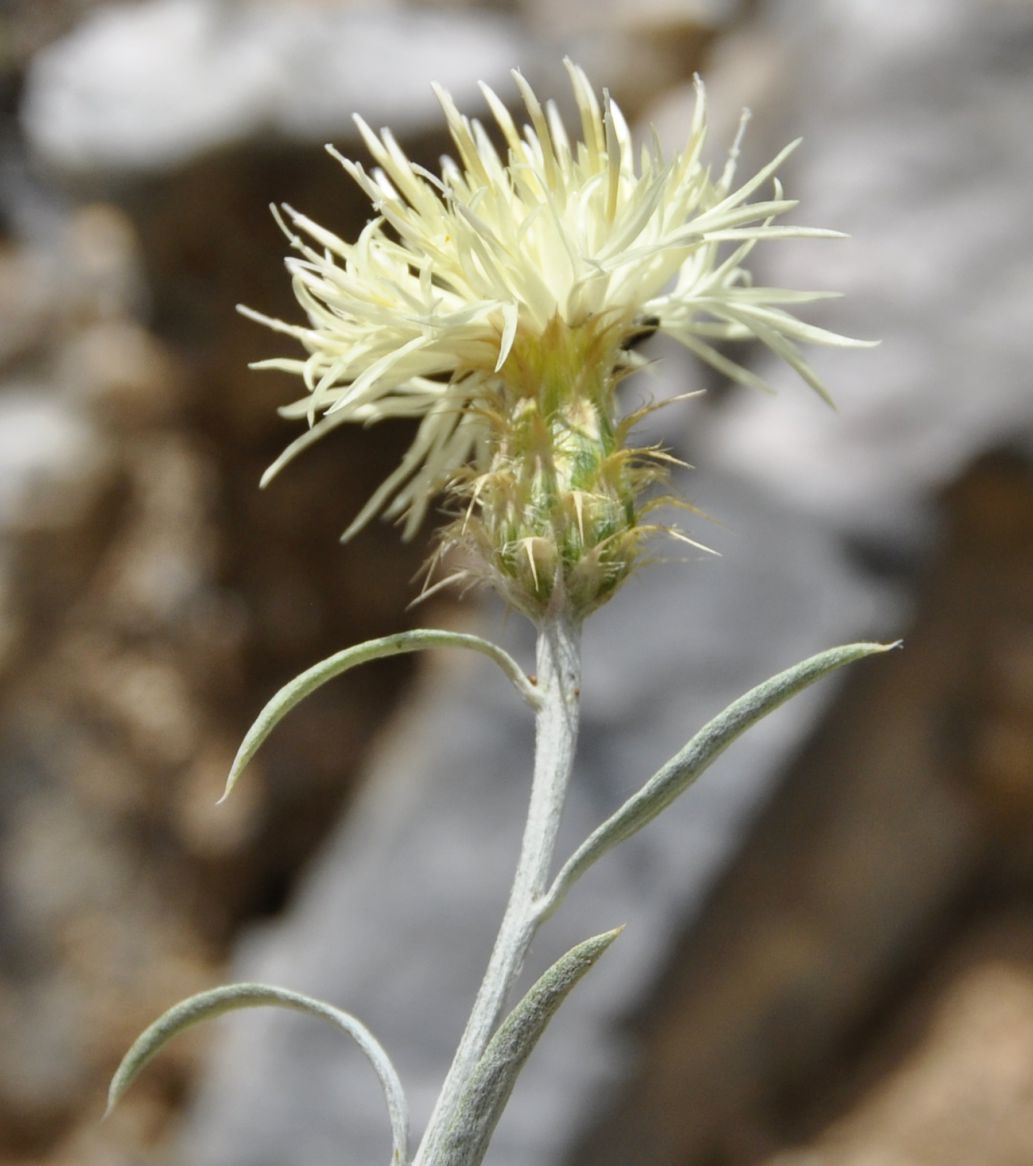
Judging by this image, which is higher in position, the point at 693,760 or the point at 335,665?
the point at 335,665

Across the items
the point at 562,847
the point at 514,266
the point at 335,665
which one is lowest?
the point at 562,847

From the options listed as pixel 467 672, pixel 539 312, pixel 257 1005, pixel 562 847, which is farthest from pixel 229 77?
pixel 257 1005

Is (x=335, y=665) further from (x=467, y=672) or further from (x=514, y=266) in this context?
(x=467, y=672)

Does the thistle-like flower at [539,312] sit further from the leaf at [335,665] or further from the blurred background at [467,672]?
the blurred background at [467,672]

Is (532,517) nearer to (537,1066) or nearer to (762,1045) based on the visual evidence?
(537,1066)

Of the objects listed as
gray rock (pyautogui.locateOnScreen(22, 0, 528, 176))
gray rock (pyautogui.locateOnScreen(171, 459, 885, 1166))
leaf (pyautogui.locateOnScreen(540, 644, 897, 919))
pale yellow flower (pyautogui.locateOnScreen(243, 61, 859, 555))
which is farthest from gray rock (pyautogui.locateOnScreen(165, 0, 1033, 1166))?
leaf (pyautogui.locateOnScreen(540, 644, 897, 919))

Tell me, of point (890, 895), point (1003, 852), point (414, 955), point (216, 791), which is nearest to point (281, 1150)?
point (414, 955)

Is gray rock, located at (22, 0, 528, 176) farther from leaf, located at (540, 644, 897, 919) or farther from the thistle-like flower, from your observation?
leaf, located at (540, 644, 897, 919)
